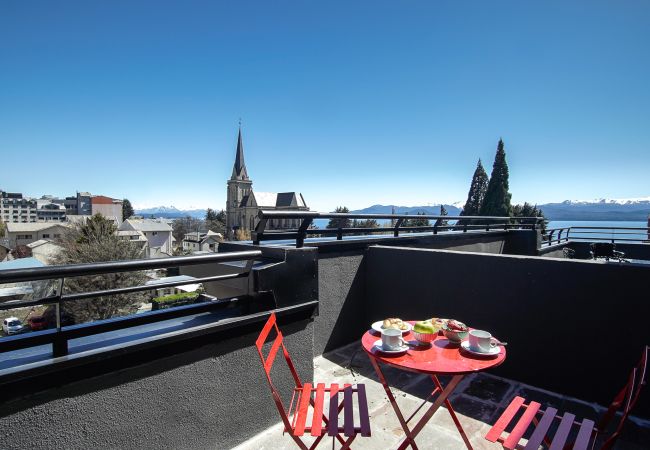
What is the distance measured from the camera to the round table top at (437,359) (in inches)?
61.9

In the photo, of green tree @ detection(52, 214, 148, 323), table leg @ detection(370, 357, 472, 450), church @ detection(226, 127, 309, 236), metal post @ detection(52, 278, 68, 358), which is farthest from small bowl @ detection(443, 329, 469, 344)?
church @ detection(226, 127, 309, 236)

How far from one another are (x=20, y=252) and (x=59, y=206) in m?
92.9

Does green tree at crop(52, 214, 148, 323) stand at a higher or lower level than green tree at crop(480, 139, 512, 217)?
lower

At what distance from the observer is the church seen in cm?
7169

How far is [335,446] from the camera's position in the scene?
2.14 meters

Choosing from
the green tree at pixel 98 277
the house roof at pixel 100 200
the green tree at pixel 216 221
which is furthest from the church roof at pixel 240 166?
the green tree at pixel 98 277

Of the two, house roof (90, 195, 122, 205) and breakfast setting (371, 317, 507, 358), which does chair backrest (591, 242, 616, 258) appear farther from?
house roof (90, 195, 122, 205)

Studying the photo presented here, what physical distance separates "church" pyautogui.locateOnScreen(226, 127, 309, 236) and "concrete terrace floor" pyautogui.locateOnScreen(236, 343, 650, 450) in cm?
6698

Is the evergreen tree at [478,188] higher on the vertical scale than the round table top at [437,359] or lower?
higher

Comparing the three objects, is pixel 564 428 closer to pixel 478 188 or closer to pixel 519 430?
pixel 519 430

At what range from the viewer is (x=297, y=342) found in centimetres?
245

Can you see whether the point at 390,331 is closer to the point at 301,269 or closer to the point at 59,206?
the point at 301,269

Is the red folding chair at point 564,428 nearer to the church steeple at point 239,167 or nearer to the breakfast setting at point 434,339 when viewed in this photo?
the breakfast setting at point 434,339

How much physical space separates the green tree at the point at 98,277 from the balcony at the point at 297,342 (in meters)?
14.4
